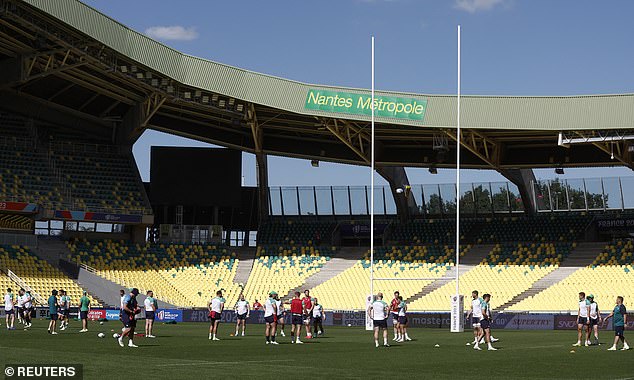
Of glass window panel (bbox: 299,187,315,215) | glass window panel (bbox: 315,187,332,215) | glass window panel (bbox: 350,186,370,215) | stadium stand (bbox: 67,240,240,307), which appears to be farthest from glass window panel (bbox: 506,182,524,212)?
stadium stand (bbox: 67,240,240,307)

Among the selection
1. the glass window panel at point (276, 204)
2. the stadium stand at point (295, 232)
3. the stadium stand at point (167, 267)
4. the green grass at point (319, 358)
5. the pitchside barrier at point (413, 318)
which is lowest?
the green grass at point (319, 358)

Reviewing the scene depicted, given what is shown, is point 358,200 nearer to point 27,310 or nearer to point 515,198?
point 515,198

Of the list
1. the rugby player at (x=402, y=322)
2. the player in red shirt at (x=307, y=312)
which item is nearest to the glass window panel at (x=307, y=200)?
the player in red shirt at (x=307, y=312)

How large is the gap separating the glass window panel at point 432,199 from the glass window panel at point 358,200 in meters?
4.27

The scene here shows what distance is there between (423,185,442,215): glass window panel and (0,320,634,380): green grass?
3561cm

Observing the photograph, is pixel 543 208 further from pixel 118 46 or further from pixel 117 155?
pixel 118 46

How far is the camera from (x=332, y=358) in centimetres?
2475

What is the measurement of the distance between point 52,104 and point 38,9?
788 inches

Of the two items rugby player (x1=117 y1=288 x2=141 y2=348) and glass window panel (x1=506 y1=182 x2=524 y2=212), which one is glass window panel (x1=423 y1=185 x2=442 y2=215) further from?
rugby player (x1=117 y1=288 x2=141 y2=348)

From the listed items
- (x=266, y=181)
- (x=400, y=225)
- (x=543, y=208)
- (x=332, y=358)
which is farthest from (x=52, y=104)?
(x=332, y=358)

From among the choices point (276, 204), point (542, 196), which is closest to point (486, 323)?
point (542, 196)

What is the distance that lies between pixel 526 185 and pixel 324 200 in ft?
47.9

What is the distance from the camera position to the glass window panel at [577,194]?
219 feet

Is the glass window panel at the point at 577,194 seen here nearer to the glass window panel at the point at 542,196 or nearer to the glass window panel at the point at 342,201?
the glass window panel at the point at 542,196
